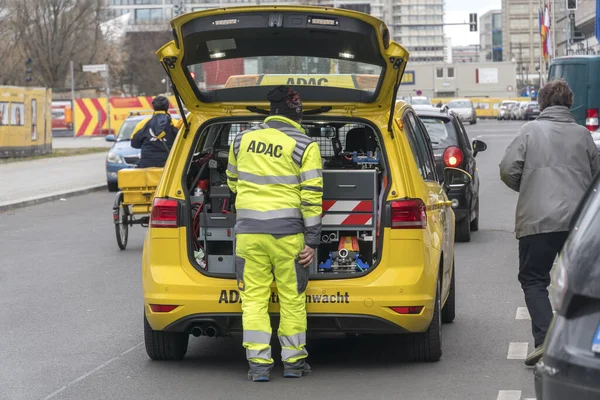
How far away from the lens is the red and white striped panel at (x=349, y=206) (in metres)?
7.57

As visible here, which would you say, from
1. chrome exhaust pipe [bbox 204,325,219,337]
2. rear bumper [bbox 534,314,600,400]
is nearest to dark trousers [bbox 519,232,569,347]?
chrome exhaust pipe [bbox 204,325,219,337]

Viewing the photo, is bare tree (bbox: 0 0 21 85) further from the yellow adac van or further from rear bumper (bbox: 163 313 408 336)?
rear bumper (bbox: 163 313 408 336)

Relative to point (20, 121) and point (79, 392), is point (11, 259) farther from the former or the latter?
point (20, 121)

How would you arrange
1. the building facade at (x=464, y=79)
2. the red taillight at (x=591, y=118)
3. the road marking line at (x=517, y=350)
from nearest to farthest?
the road marking line at (x=517, y=350) < the red taillight at (x=591, y=118) < the building facade at (x=464, y=79)

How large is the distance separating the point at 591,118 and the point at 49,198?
12.6 meters

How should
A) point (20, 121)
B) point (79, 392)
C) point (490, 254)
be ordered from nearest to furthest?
point (79, 392), point (490, 254), point (20, 121)

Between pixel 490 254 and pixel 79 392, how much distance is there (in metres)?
7.19

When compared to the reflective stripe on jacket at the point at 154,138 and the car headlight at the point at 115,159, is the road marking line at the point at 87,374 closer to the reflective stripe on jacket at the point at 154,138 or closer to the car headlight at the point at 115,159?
the reflective stripe on jacket at the point at 154,138

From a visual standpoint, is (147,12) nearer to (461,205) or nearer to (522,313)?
(461,205)

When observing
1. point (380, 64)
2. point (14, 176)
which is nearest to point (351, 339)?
point (380, 64)

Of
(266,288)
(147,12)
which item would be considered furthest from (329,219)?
(147,12)

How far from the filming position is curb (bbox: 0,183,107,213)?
841 inches

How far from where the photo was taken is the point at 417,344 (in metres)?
7.51

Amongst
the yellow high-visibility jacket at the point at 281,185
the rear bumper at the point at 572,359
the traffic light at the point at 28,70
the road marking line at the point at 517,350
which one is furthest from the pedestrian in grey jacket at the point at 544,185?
the traffic light at the point at 28,70
